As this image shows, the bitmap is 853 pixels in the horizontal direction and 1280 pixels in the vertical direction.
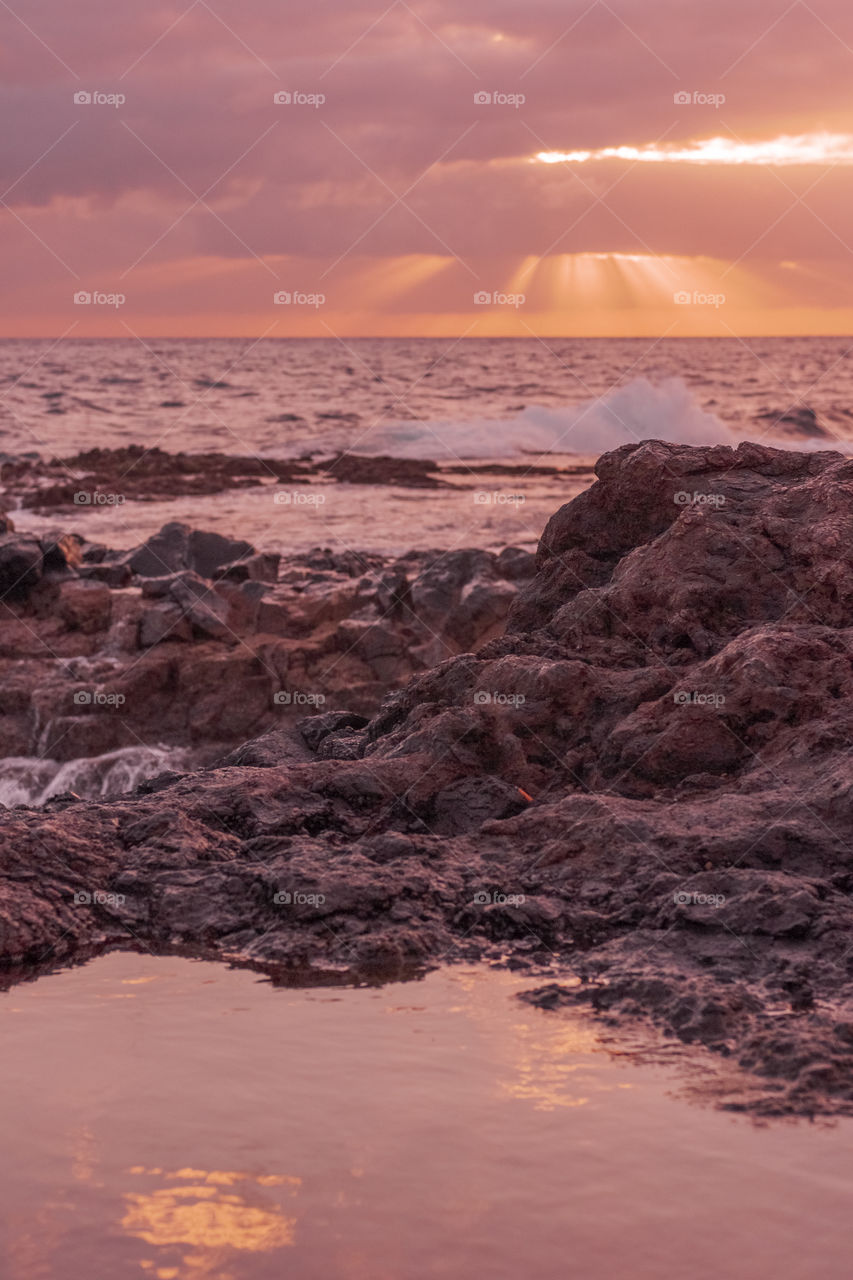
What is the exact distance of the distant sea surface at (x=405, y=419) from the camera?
1182 inches

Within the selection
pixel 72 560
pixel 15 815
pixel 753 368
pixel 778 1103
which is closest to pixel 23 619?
pixel 72 560

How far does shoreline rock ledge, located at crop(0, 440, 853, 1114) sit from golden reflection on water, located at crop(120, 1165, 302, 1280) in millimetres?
1439

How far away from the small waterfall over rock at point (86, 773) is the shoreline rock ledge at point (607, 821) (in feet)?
17.7

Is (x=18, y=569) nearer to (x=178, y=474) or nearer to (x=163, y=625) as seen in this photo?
(x=163, y=625)

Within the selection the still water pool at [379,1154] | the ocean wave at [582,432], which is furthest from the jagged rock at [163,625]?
the ocean wave at [582,432]

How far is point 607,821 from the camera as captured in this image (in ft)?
19.4

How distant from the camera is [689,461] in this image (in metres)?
7.84

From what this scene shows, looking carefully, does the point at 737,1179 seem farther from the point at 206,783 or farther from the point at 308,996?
the point at 206,783

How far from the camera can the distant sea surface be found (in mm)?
30016

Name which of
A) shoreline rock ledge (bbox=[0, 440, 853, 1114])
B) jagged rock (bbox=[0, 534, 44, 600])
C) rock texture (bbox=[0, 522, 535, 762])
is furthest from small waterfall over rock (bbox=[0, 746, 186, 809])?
shoreline rock ledge (bbox=[0, 440, 853, 1114])

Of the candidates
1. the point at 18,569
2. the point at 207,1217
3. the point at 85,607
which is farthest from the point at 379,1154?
the point at 18,569

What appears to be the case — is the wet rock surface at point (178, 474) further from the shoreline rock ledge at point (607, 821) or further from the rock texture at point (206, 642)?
the shoreline rock ledge at point (607, 821)

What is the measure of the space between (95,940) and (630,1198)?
2726 mm

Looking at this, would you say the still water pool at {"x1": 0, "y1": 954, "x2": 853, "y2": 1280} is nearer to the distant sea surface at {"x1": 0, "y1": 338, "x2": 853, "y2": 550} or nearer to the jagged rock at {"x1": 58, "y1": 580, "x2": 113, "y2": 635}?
the jagged rock at {"x1": 58, "y1": 580, "x2": 113, "y2": 635}
